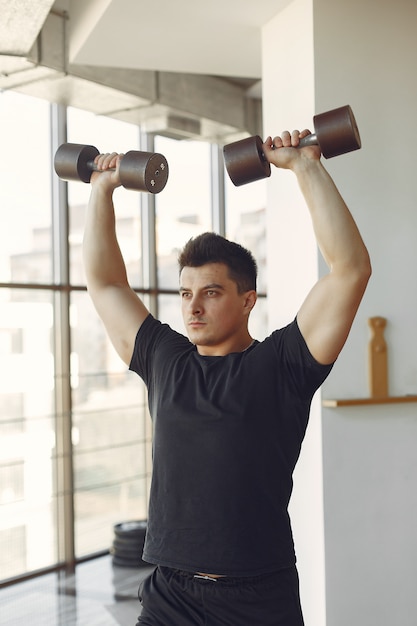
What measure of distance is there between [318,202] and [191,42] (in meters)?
2.39

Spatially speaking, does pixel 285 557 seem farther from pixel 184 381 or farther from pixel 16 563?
pixel 16 563

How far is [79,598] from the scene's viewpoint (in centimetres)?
452

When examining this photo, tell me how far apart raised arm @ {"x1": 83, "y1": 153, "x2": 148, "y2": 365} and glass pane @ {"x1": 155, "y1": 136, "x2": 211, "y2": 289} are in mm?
4170

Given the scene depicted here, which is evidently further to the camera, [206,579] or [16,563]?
[16,563]

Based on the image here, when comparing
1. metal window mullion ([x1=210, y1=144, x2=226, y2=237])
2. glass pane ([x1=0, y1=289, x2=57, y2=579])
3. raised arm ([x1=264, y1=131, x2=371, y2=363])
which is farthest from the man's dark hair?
metal window mullion ([x1=210, y1=144, x2=226, y2=237])

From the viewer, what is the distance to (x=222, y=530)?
1537mm

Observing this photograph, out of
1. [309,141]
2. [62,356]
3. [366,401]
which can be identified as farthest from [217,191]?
[309,141]

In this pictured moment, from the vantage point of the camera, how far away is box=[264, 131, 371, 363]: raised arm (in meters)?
1.55

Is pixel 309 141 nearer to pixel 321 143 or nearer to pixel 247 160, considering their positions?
pixel 321 143


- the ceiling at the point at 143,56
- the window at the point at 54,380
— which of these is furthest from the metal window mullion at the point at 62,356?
the ceiling at the point at 143,56

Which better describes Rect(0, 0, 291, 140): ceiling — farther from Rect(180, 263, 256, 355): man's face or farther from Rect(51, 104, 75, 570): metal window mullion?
Rect(180, 263, 256, 355): man's face

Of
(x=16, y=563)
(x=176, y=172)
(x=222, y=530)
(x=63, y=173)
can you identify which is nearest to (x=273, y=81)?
(x=63, y=173)

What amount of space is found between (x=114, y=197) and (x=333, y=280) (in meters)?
4.46

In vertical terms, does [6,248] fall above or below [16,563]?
above
